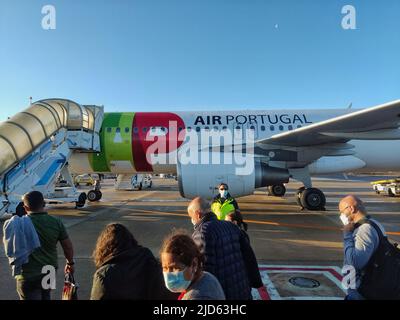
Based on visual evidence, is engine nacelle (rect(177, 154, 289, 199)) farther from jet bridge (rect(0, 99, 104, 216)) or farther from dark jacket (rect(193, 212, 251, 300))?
dark jacket (rect(193, 212, 251, 300))

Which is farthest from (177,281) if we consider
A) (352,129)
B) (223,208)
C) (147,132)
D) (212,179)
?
(147,132)

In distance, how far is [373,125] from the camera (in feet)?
27.6

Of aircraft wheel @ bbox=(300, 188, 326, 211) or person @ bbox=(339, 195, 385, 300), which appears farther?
aircraft wheel @ bbox=(300, 188, 326, 211)

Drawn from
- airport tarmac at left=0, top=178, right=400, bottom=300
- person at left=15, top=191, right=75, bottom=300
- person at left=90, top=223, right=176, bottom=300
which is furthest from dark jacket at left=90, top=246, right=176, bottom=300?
airport tarmac at left=0, top=178, right=400, bottom=300

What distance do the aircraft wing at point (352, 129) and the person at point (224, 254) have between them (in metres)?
6.67

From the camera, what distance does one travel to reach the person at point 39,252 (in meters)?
2.78

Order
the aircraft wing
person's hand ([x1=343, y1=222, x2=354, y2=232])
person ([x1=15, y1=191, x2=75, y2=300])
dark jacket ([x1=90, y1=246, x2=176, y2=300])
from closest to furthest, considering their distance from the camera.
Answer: dark jacket ([x1=90, y1=246, x2=176, y2=300])
person's hand ([x1=343, y1=222, x2=354, y2=232])
person ([x1=15, y1=191, x2=75, y2=300])
the aircraft wing

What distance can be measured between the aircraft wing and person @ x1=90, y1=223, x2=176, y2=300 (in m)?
7.47

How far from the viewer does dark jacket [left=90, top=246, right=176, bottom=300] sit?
5.96 ft

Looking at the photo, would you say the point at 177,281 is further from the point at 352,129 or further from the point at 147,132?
the point at 147,132

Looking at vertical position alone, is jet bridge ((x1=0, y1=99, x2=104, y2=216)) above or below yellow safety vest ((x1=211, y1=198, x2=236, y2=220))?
above

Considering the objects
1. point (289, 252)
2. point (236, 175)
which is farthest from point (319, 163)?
point (289, 252)

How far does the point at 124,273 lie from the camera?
184 cm

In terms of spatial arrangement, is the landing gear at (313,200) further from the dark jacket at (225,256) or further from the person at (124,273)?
the person at (124,273)
